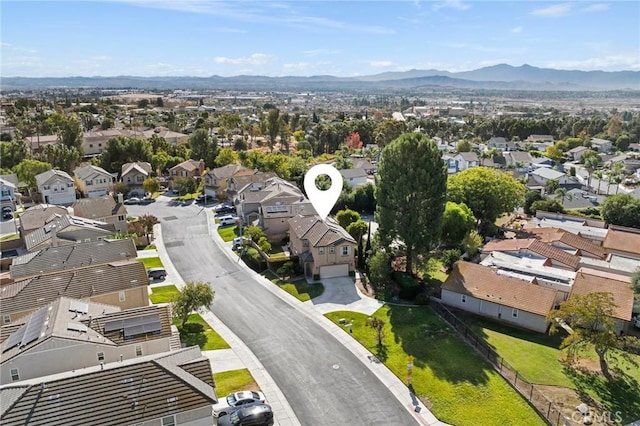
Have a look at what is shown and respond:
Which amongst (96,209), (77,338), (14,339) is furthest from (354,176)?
(14,339)

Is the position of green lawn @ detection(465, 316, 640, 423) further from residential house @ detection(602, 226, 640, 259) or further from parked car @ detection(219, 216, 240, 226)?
parked car @ detection(219, 216, 240, 226)

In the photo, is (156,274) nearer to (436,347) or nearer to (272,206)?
(272,206)

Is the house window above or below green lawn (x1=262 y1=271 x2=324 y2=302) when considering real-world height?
above

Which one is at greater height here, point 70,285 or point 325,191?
point 325,191

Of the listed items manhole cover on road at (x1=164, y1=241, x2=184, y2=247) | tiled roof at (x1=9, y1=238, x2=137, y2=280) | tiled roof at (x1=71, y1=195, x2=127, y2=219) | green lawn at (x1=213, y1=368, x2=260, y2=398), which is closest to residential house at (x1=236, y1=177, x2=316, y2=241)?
manhole cover on road at (x1=164, y1=241, x2=184, y2=247)

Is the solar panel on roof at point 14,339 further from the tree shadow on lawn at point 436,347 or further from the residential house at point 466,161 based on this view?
the residential house at point 466,161
